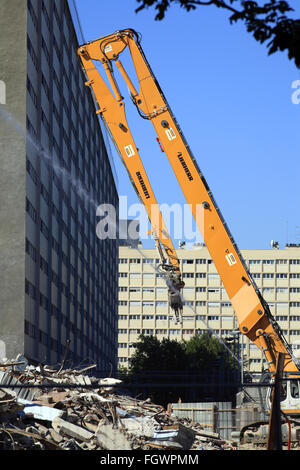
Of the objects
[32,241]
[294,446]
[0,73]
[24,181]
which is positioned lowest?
[294,446]

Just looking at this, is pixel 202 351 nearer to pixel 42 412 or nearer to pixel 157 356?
pixel 157 356

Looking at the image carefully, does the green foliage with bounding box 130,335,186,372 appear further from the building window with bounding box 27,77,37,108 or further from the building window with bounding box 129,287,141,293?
the building window with bounding box 129,287,141,293

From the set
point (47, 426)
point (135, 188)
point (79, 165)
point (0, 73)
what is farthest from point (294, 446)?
point (79, 165)

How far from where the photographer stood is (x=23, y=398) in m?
20.9

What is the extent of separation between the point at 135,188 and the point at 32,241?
2614 cm

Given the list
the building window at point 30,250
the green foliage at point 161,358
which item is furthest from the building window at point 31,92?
the green foliage at point 161,358

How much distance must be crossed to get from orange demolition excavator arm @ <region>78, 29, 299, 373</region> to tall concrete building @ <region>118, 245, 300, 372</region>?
140984 mm

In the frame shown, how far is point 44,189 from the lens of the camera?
57.9m

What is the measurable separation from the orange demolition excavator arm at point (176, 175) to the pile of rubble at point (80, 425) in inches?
160

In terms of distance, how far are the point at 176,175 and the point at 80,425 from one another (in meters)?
10.5

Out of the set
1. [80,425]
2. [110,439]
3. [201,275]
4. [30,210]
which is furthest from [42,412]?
[201,275]

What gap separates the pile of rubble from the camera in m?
17.1

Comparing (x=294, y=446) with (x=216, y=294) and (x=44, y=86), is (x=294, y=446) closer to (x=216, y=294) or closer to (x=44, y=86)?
(x=44, y=86)

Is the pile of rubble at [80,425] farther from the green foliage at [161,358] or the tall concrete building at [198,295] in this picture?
the tall concrete building at [198,295]
